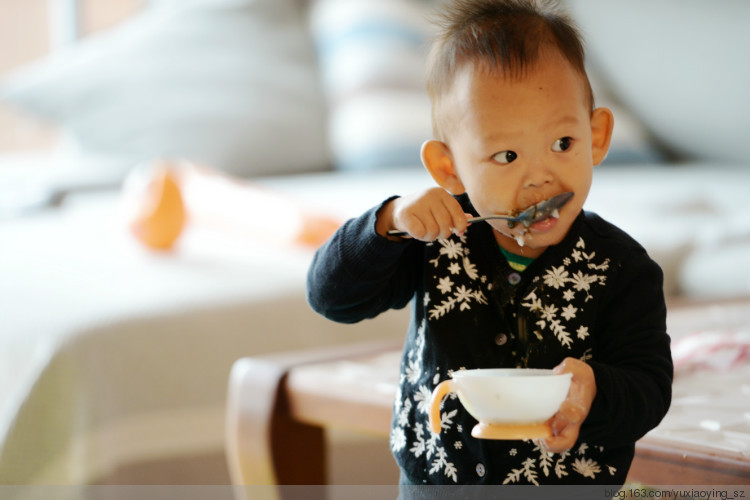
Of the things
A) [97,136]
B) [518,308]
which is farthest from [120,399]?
[97,136]

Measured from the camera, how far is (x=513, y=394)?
0.59 m

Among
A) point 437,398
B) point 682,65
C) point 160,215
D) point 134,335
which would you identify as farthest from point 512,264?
point 682,65

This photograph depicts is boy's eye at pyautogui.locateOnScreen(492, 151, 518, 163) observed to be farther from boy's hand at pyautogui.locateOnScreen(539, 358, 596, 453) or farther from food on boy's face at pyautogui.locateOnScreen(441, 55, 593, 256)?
boy's hand at pyautogui.locateOnScreen(539, 358, 596, 453)

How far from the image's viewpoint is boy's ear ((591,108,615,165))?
2.43ft

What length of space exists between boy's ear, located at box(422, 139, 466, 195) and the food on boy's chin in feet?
2.75

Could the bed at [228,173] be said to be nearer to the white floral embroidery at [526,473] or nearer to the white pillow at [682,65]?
the white pillow at [682,65]

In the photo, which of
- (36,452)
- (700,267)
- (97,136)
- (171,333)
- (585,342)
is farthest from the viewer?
(97,136)

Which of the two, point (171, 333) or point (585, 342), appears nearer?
point (585, 342)

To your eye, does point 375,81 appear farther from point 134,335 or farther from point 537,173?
point 537,173

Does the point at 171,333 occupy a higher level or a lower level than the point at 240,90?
lower

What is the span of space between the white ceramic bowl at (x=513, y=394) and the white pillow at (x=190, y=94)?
1.72 m

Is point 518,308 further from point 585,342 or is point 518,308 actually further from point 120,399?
point 120,399

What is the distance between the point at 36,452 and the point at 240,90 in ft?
4.62

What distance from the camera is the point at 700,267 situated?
4.78 ft
